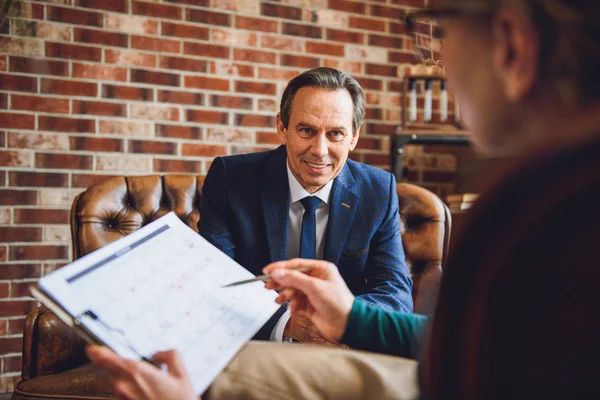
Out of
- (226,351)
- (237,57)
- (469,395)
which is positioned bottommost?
(226,351)

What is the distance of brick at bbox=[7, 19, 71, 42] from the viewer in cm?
224

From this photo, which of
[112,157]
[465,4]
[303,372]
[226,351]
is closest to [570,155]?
[465,4]

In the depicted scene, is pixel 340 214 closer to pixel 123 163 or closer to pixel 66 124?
pixel 123 163

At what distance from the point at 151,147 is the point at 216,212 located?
0.93m

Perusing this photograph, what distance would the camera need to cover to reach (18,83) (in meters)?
2.24

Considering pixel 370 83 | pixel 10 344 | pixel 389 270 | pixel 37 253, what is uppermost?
pixel 370 83

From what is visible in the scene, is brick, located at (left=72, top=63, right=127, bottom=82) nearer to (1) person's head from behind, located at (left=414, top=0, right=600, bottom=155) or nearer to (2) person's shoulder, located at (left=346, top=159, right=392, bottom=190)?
(2) person's shoulder, located at (left=346, top=159, right=392, bottom=190)

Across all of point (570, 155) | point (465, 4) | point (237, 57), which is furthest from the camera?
point (237, 57)

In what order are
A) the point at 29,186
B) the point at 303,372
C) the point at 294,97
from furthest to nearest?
the point at 29,186
the point at 294,97
the point at 303,372

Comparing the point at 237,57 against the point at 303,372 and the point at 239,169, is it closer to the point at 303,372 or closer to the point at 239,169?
the point at 239,169

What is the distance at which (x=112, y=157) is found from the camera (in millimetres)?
2389

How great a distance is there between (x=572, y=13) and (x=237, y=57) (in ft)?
7.43

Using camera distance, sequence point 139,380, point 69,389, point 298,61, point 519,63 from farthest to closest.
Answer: point 298,61 < point 69,389 < point 139,380 < point 519,63

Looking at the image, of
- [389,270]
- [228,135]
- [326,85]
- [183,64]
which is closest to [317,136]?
[326,85]
